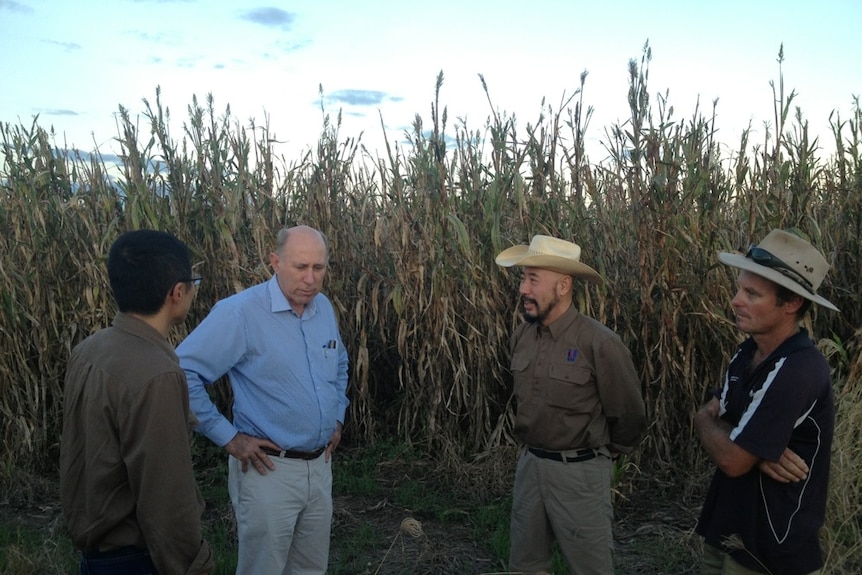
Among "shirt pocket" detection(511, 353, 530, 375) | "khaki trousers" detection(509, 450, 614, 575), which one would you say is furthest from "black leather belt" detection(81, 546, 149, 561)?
"shirt pocket" detection(511, 353, 530, 375)

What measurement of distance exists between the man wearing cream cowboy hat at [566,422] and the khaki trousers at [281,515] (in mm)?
977

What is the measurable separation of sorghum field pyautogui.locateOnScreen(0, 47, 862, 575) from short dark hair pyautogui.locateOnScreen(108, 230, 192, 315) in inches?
107

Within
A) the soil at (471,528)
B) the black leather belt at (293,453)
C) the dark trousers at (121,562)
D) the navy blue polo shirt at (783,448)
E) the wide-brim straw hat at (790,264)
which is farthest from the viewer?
the soil at (471,528)

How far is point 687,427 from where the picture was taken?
5.67m

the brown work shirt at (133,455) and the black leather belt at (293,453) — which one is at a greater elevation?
the brown work shirt at (133,455)

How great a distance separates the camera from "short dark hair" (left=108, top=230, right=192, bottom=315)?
243cm

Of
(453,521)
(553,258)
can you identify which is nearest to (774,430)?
(553,258)

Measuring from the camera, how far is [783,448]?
2672mm

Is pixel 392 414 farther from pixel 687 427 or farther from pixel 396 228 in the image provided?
pixel 687 427

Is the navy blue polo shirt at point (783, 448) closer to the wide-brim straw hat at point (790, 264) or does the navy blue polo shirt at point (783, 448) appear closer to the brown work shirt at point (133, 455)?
the wide-brim straw hat at point (790, 264)

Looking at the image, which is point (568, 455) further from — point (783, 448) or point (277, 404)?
point (277, 404)

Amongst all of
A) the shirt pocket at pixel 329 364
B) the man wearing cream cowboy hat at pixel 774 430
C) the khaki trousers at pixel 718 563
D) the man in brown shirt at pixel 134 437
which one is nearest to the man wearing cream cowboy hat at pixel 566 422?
the khaki trousers at pixel 718 563

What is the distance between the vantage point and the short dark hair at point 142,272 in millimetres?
2426

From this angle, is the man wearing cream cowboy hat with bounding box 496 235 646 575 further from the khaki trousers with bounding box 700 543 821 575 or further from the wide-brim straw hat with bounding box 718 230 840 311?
the wide-brim straw hat with bounding box 718 230 840 311
